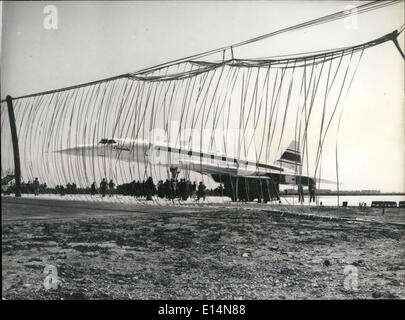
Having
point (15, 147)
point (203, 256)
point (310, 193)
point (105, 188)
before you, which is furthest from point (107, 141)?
point (310, 193)

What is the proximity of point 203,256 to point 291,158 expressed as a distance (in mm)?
1249

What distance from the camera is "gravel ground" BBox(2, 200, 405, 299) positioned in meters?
3.42

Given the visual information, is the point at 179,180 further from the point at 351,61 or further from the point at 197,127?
the point at 351,61

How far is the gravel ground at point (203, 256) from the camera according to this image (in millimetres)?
3418

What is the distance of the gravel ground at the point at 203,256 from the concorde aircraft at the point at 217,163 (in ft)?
0.87

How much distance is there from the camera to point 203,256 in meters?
Answer: 3.58

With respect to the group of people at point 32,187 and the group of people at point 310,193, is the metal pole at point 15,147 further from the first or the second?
the group of people at point 310,193

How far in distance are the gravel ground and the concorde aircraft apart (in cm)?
26

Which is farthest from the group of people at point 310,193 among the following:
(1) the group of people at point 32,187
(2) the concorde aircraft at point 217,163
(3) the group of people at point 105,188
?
(1) the group of people at point 32,187

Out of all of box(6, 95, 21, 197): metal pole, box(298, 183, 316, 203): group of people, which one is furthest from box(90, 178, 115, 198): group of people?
box(298, 183, 316, 203): group of people

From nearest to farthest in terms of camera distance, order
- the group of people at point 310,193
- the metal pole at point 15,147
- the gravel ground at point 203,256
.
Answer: the gravel ground at point 203,256
the metal pole at point 15,147
the group of people at point 310,193

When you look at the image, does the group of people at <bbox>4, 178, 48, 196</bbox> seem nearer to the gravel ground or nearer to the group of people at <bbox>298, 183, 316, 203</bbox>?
the gravel ground

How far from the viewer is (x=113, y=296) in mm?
3344
